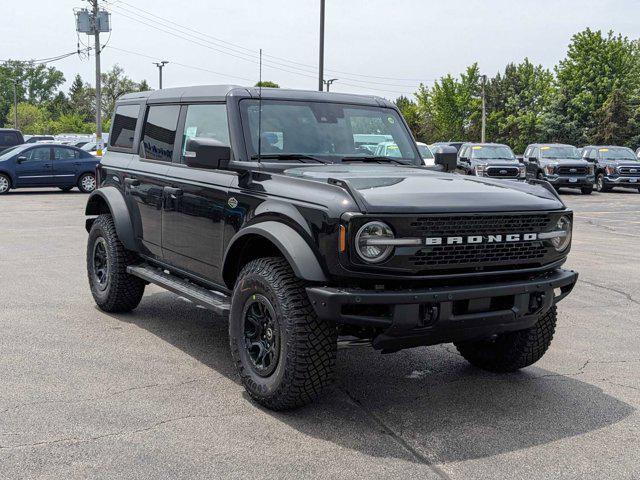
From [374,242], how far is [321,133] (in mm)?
1755

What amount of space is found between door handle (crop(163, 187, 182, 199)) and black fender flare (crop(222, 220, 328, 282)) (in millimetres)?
1209

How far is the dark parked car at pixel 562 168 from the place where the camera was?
27.0 m

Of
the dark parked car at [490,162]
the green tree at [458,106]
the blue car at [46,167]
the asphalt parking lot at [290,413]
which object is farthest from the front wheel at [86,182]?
the green tree at [458,106]

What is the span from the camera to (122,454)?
3.83 meters

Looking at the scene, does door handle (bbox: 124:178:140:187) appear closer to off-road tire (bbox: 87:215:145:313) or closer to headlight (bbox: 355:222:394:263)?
off-road tire (bbox: 87:215:145:313)

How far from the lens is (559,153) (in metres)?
28.3

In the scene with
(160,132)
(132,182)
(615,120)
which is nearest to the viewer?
(160,132)

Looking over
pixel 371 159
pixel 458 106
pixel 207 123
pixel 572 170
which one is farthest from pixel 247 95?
pixel 458 106

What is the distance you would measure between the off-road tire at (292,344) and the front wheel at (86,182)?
2070 cm

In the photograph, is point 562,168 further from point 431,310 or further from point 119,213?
point 431,310

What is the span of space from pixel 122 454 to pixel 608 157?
95.0 feet

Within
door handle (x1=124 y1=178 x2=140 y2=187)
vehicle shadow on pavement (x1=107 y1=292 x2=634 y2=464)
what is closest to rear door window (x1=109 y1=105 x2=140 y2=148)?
door handle (x1=124 y1=178 x2=140 y2=187)

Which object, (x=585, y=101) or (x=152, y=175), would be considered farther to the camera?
(x=585, y=101)

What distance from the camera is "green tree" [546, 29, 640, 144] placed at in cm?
6022
